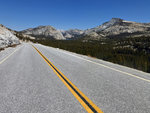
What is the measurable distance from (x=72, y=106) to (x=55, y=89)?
1.22 metres

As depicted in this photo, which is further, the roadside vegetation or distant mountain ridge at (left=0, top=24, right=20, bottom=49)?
distant mountain ridge at (left=0, top=24, right=20, bottom=49)

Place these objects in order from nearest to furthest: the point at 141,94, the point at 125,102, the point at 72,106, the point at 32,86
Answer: the point at 72,106
the point at 125,102
the point at 141,94
the point at 32,86

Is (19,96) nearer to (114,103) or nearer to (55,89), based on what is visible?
(55,89)

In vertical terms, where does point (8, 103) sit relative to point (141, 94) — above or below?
above

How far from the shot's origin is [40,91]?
3811 mm

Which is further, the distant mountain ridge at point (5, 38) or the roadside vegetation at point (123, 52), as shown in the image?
the distant mountain ridge at point (5, 38)

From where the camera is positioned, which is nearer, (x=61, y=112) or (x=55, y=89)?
(x=61, y=112)

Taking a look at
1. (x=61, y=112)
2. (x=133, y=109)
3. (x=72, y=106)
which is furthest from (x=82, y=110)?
(x=133, y=109)

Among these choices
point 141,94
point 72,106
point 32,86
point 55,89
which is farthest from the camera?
point 32,86

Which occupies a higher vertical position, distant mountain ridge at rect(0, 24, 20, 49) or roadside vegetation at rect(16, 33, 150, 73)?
distant mountain ridge at rect(0, 24, 20, 49)

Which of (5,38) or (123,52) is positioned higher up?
(5,38)

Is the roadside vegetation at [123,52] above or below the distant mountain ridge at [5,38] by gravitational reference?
below

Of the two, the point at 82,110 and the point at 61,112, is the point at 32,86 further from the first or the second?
the point at 82,110

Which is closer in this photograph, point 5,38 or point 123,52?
point 5,38
